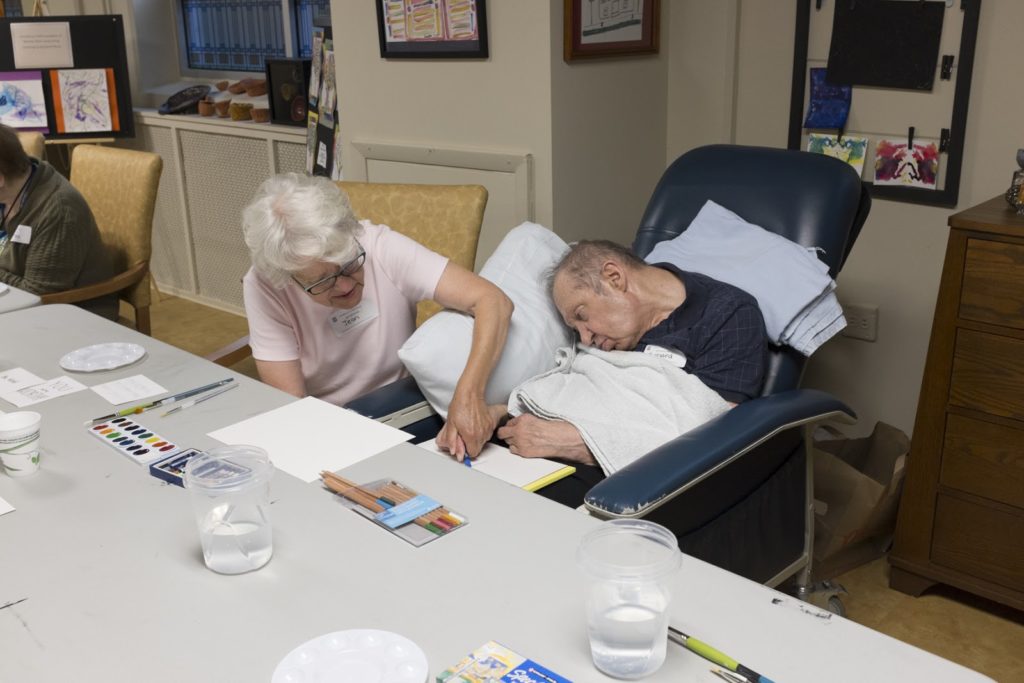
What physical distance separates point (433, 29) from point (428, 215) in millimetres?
760

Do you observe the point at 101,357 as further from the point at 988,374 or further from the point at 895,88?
the point at 895,88

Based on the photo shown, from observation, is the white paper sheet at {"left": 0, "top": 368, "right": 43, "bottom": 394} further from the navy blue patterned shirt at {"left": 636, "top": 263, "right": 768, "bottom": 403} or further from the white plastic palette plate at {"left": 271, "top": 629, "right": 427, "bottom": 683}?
the navy blue patterned shirt at {"left": 636, "top": 263, "right": 768, "bottom": 403}

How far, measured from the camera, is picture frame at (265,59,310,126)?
396cm

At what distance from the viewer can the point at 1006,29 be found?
8.10 ft

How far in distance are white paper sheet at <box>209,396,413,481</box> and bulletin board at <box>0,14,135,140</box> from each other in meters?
3.27

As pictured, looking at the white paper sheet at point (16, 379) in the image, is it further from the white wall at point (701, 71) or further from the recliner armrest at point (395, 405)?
the white wall at point (701, 71)

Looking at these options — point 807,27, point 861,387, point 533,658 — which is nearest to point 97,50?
point 807,27

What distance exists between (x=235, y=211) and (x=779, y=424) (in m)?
3.27

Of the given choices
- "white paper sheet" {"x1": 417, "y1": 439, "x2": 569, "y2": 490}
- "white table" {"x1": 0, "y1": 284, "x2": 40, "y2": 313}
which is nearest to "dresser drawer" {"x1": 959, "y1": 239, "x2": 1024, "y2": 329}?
"white paper sheet" {"x1": 417, "y1": 439, "x2": 569, "y2": 490}

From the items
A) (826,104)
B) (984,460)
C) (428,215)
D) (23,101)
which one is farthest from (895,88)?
(23,101)

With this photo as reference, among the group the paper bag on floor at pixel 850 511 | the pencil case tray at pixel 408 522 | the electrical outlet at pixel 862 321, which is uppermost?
the pencil case tray at pixel 408 522

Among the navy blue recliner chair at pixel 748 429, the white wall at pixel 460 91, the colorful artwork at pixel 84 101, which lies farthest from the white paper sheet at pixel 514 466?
the colorful artwork at pixel 84 101

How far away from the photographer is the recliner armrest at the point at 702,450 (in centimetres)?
151

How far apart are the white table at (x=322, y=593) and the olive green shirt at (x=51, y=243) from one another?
1726 millimetres
